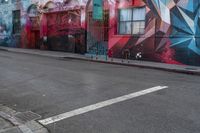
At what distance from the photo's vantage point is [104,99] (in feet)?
29.0

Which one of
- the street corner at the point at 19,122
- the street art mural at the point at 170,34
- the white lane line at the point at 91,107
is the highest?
the street art mural at the point at 170,34

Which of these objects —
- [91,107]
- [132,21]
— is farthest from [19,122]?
[132,21]

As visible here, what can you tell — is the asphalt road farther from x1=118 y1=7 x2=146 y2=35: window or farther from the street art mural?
x1=118 y1=7 x2=146 y2=35: window

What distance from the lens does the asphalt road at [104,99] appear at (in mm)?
6518

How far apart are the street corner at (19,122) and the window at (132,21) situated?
14172 mm

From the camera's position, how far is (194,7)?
58.5 feet

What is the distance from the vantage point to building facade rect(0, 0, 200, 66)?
18.3 m

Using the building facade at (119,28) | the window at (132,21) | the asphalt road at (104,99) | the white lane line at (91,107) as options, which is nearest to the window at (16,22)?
the building facade at (119,28)

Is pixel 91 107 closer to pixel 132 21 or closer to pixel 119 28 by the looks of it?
pixel 132 21

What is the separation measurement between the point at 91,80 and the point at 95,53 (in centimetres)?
1205

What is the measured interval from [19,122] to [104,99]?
8.58 ft

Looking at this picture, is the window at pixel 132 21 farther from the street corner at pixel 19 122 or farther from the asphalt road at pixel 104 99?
the street corner at pixel 19 122

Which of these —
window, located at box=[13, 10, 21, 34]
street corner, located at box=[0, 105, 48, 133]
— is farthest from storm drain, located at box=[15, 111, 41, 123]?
window, located at box=[13, 10, 21, 34]

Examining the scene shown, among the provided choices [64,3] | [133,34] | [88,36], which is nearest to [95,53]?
[88,36]
